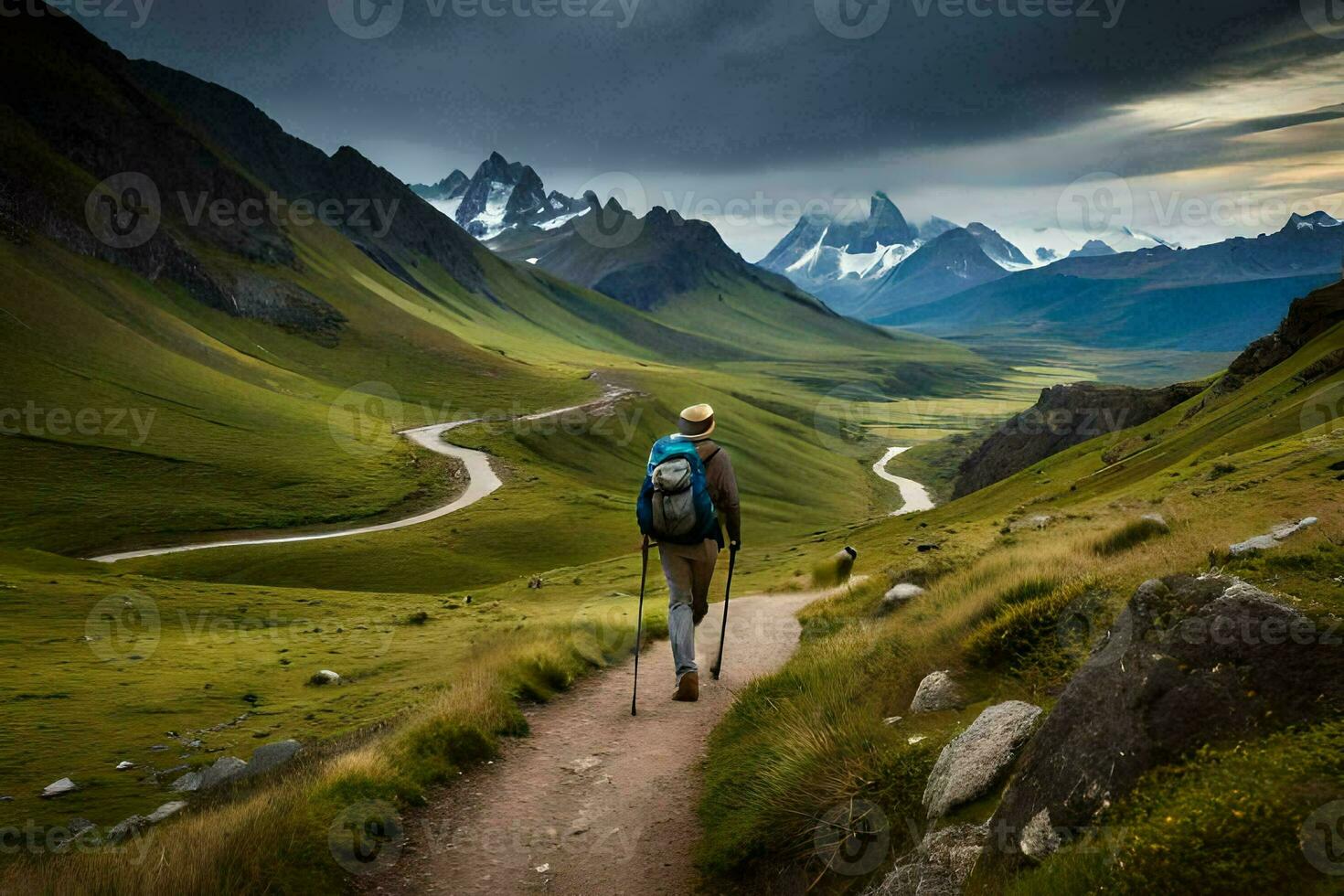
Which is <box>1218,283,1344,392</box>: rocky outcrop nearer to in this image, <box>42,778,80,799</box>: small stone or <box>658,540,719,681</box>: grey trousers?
<box>658,540,719,681</box>: grey trousers

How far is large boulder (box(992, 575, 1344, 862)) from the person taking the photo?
5582 millimetres

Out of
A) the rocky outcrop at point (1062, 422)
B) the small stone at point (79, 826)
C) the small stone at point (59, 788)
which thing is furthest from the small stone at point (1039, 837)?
the rocky outcrop at point (1062, 422)

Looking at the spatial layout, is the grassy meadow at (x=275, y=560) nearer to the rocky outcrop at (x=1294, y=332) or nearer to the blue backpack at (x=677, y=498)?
the blue backpack at (x=677, y=498)

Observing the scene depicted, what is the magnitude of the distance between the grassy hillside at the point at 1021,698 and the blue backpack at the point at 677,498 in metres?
2.60

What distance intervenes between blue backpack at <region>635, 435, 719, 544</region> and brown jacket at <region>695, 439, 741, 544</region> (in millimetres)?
514

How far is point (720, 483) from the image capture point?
44.4 feet

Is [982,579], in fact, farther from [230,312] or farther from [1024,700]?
[230,312]

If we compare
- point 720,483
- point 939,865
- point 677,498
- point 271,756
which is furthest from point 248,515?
point 939,865

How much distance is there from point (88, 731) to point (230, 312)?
550 feet

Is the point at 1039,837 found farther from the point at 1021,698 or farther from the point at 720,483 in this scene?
the point at 720,483

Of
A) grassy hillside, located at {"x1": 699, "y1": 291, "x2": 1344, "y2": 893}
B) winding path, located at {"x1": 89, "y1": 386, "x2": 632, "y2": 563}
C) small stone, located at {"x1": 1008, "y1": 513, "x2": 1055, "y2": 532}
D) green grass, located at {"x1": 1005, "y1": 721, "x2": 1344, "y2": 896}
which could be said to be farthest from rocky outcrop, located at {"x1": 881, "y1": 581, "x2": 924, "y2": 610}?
winding path, located at {"x1": 89, "y1": 386, "x2": 632, "y2": 563}

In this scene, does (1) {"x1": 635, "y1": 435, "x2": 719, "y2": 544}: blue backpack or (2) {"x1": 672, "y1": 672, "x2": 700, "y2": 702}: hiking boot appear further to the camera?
(2) {"x1": 672, "y1": 672, "x2": 700, "y2": 702}: hiking boot

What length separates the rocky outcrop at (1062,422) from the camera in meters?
95.6

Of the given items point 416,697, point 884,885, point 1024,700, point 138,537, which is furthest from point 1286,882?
point 138,537
